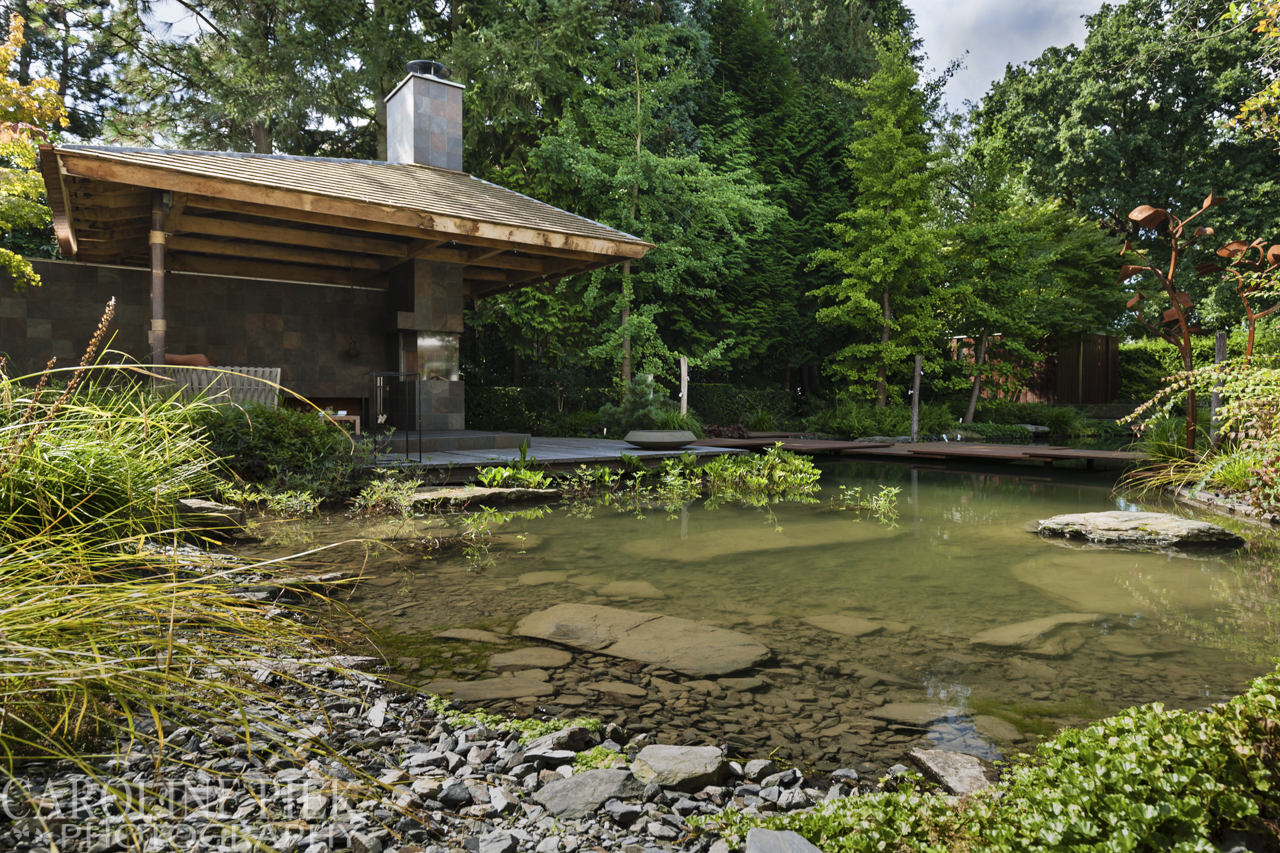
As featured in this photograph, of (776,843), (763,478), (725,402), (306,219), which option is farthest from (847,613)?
(725,402)

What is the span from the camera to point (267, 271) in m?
11.1

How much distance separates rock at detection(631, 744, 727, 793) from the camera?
6.25 ft

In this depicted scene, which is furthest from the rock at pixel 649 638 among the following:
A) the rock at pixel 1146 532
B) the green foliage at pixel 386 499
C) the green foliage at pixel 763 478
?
the green foliage at pixel 763 478

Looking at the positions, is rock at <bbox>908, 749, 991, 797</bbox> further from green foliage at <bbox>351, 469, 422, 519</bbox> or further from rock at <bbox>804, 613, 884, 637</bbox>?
green foliage at <bbox>351, 469, 422, 519</bbox>

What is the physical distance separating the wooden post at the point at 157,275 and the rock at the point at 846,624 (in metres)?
7.50

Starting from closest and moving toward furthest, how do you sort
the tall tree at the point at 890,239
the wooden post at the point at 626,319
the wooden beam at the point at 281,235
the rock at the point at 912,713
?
the rock at the point at 912,713
the wooden beam at the point at 281,235
the wooden post at the point at 626,319
the tall tree at the point at 890,239

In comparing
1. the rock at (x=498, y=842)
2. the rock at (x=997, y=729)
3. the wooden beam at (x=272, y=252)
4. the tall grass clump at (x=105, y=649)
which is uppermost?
the wooden beam at (x=272, y=252)

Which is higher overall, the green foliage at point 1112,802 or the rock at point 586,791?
the green foliage at point 1112,802

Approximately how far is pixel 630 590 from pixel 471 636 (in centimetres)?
113

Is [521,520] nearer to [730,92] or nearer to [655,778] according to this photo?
[655,778]

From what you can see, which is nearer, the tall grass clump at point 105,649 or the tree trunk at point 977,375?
the tall grass clump at point 105,649

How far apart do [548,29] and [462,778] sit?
1584cm

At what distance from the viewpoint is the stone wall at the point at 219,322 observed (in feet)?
32.1

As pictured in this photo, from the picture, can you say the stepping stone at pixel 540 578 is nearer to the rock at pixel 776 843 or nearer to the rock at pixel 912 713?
the rock at pixel 912 713
